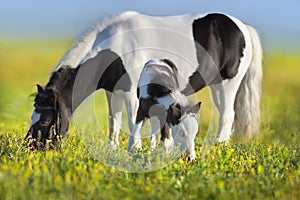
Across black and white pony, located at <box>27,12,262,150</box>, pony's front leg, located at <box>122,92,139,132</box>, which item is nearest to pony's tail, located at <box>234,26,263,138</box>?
black and white pony, located at <box>27,12,262,150</box>

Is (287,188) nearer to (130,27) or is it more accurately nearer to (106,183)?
(106,183)

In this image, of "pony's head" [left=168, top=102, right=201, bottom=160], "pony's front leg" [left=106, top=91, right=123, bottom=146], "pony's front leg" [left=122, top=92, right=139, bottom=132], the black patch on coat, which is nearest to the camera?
"pony's head" [left=168, top=102, right=201, bottom=160]

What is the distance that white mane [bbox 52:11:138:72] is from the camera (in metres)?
8.38

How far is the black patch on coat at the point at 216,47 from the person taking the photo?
9602 millimetres

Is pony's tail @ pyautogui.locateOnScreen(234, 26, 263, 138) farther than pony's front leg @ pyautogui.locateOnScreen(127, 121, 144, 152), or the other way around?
pony's tail @ pyautogui.locateOnScreen(234, 26, 263, 138)

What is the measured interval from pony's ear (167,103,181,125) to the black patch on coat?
251 centimetres

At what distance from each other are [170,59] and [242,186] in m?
4.04

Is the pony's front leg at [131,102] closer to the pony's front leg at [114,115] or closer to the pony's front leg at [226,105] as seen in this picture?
the pony's front leg at [114,115]

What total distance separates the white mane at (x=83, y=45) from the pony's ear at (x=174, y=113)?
2045 millimetres

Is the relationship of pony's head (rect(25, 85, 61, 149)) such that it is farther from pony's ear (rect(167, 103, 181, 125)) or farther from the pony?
pony's ear (rect(167, 103, 181, 125))

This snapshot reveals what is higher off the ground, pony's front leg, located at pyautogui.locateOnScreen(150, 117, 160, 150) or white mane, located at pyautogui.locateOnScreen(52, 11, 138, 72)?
white mane, located at pyautogui.locateOnScreen(52, 11, 138, 72)

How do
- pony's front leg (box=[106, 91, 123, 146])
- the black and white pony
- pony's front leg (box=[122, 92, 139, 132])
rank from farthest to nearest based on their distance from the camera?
pony's front leg (box=[106, 91, 123, 146]), pony's front leg (box=[122, 92, 139, 132]), the black and white pony

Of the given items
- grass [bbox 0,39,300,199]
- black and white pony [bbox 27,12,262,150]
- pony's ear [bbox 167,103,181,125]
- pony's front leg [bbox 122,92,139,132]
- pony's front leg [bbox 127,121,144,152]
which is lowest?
grass [bbox 0,39,300,199]

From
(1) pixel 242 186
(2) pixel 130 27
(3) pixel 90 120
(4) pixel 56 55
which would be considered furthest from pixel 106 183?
(4) pixel 56 55
